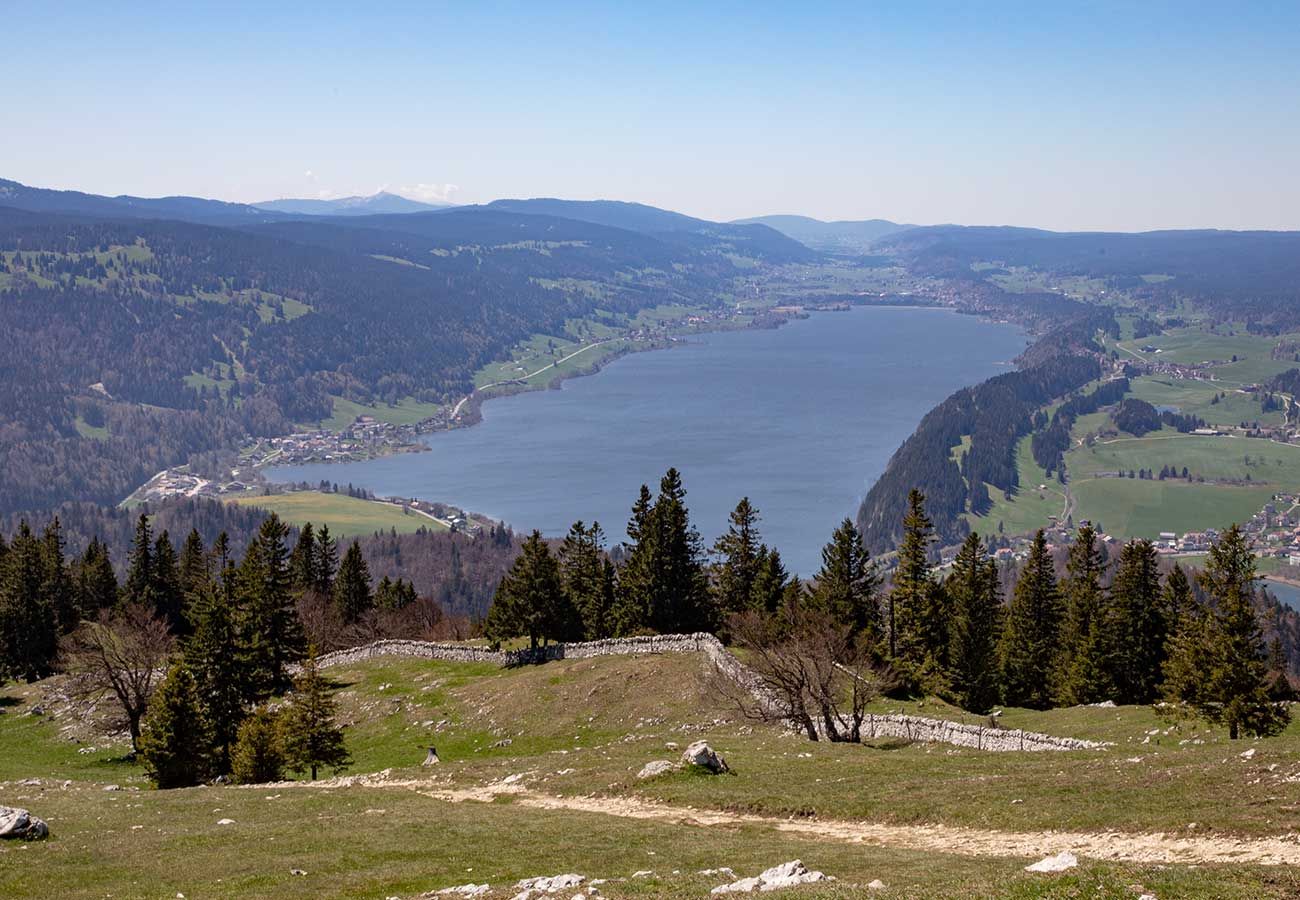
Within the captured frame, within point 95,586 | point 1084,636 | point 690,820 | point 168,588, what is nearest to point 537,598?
point 1084,636

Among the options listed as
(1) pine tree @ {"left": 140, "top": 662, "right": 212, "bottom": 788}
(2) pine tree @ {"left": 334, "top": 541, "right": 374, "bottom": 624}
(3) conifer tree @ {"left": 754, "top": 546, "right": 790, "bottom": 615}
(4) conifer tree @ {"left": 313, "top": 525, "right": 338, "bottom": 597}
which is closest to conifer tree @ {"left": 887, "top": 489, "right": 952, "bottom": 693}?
(3) conifer tree @ {"left": 754, "top": 546, "right": 790, "bottom": 615}

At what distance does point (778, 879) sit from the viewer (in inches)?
858

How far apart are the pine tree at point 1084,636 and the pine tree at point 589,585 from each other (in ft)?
103

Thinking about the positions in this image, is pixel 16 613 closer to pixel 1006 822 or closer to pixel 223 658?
pixel 223 658

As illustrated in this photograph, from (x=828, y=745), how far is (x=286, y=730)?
2480 centimetres

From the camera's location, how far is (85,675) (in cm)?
6662

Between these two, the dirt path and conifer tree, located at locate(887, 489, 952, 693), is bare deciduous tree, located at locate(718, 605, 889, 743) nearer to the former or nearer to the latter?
conifer tree, located at locate(887, 489, 952, 693)

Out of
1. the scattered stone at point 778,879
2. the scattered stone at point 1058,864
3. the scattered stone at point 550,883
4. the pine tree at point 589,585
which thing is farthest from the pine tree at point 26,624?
the scattered stone at point 1058,864

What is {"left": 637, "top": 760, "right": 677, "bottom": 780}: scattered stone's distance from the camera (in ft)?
123

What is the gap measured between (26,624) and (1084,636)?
84.5m

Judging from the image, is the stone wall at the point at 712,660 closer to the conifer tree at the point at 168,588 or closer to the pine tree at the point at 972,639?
the pine tree at the point at 972,639

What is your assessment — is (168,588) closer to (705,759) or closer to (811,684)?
(811,684)

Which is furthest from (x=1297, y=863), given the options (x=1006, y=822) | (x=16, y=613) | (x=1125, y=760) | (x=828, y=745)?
(x=16, y=613)

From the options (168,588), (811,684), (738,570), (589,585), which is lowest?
(168,588)
